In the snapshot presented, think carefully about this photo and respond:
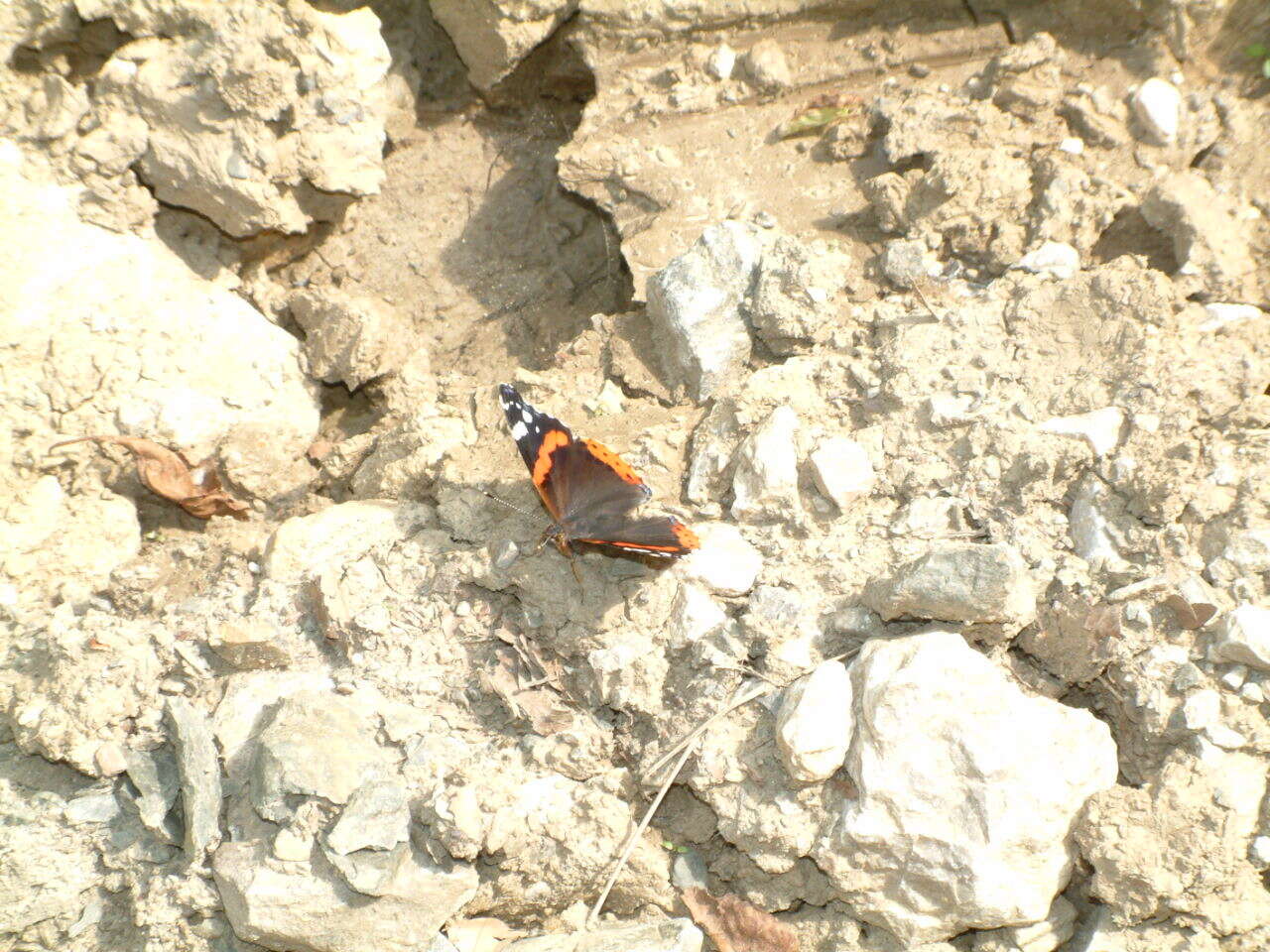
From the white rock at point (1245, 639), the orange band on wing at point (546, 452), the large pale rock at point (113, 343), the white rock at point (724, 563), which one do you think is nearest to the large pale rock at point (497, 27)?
the large pale rock at point (113, 343)

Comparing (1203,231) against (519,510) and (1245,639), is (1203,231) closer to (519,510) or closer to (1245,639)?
(1245,639)

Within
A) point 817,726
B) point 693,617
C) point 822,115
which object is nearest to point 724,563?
point 693,617

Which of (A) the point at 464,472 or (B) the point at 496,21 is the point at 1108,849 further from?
(B) the point at 496,21

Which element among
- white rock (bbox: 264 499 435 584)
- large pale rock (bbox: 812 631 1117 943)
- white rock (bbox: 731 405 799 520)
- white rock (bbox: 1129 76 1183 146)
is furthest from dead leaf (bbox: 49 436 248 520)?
white rock (bbox: 1129 76 1183 146)

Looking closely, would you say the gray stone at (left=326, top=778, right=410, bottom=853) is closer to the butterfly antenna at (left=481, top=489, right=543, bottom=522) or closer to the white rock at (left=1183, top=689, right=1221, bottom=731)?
the butterfly antenna at (left=481, top=489, right=543, bottom=522)

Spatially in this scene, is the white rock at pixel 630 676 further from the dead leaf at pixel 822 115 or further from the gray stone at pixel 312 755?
the dead leaf at pixel 822 115

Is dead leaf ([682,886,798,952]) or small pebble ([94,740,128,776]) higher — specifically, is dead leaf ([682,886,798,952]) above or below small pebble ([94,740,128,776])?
below

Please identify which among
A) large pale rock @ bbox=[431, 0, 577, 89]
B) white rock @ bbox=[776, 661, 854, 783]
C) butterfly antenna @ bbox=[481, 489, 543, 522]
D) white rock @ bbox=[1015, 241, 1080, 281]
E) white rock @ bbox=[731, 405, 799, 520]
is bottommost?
white rock @ bbox=[776, 661, 854, 783]
